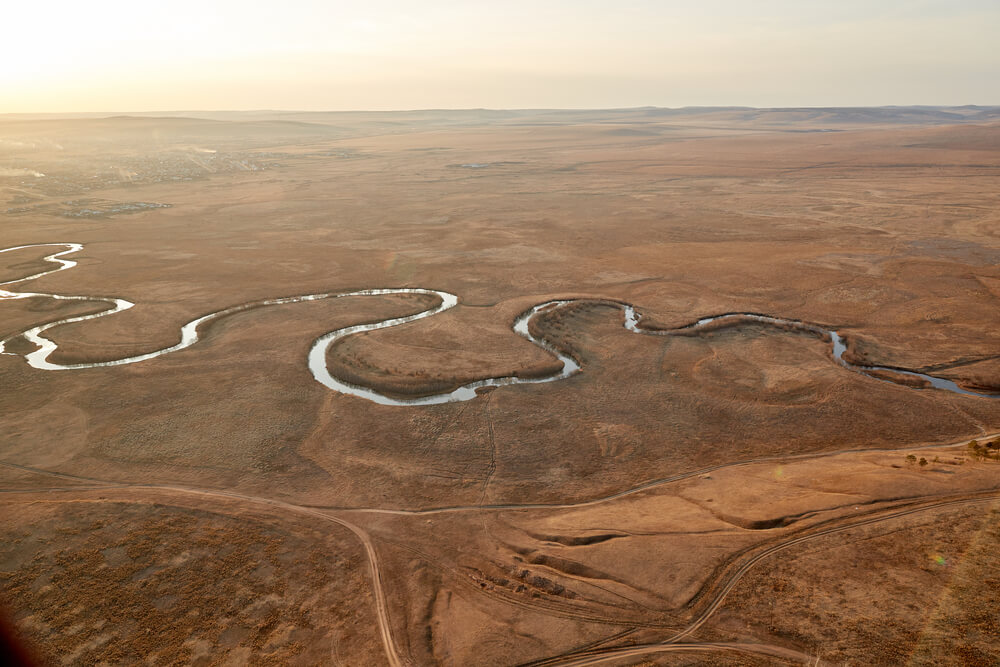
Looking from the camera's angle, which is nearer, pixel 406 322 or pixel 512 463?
pixel 512 463

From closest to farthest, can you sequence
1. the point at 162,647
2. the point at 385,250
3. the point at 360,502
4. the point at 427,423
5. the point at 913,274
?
the point at 162,647 < the point at 360,502 < the point at 427,423 < the point at 913,274 < the point at 385,250

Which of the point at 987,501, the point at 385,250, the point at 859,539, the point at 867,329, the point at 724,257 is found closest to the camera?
the point at 859,539

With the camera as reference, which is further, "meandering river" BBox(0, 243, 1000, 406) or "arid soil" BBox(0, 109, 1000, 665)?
"meandering river" BBox(0, 243, 1000, 406)

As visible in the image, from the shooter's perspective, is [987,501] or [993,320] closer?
[987,501]

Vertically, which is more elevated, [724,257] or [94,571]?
[724,257]

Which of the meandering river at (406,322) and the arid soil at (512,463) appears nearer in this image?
the arid soil at (512,463)

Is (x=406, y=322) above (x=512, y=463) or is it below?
above

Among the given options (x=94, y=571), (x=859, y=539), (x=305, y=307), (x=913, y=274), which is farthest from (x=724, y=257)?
(x=94, y=571)

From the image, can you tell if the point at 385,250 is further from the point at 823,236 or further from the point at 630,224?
the point at 823,236
